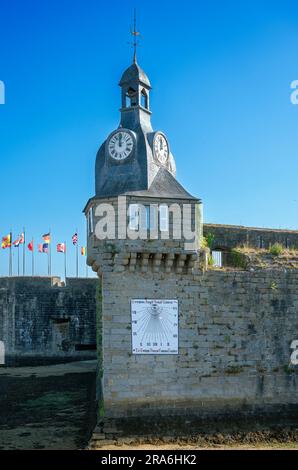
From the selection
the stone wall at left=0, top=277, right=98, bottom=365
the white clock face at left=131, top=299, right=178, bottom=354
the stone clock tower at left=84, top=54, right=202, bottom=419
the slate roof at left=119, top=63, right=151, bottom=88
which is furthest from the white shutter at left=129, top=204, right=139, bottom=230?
the stone wall at left=0, top=277, right=98, bottom=365

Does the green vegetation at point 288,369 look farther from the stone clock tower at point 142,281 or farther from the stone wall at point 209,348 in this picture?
the stone clock tower at point 142,281

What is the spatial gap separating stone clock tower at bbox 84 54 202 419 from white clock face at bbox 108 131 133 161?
1.62ft

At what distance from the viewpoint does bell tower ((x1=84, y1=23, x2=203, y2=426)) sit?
16.5 meters

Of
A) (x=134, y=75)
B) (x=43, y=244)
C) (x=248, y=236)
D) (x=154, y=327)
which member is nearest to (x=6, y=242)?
(x=43, y=244)

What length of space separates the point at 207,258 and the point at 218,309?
1.65 meters

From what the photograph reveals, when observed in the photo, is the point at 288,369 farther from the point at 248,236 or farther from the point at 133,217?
the point at 248,236

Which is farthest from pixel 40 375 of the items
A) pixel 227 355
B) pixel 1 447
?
pixel 227 355

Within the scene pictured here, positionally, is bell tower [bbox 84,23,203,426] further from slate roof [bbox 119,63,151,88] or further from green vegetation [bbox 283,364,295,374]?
green vegetation [bbox 283,364,295,374]

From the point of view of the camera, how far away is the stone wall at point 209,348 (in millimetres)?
16562

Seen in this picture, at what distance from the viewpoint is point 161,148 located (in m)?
18.8

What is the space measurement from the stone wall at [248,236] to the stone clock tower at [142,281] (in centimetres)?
555

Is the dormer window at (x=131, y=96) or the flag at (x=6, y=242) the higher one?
the dormer window at (x=131, y=96)

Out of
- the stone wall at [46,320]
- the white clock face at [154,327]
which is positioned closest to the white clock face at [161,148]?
the white clock face at [154,327]

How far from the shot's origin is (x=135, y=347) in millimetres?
16688
